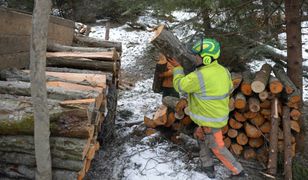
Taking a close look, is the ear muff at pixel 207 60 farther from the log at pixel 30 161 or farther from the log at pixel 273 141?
the log at pixel 30 161

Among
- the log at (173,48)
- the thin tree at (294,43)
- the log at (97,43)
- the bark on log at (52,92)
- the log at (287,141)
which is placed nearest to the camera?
the bark on log at (52,92)

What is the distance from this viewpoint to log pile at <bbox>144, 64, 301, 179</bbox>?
5.47 m

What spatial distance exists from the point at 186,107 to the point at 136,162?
1.25 m

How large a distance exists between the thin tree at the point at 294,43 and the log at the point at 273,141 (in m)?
0.82

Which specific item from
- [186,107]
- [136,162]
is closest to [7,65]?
[136,162]

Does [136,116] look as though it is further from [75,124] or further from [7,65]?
[75,124]

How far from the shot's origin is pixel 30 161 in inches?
143

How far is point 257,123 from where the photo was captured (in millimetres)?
5738

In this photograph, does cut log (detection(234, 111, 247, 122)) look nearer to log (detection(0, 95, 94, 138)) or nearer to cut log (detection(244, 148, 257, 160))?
cut log (detection(244, 148, 257, 160))

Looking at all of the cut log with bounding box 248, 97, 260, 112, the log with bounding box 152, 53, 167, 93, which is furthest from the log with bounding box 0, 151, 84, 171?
the cut log with bounding box 248, 97, 260, 112

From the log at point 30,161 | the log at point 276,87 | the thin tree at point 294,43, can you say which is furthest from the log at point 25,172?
the thin tree at point 294,43

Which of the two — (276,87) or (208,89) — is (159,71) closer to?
(208,89)

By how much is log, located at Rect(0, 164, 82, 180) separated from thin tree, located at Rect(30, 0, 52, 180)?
164mm

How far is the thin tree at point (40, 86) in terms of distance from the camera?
120 inches
